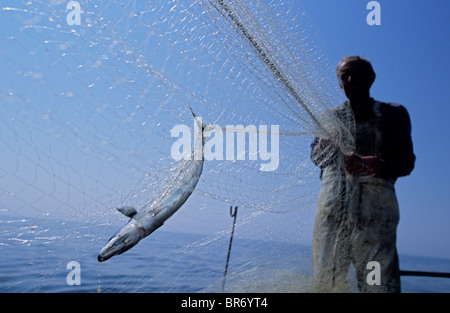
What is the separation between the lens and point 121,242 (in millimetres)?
2137

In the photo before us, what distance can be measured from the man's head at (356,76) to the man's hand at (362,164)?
61 cm

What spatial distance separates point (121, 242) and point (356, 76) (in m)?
2.38

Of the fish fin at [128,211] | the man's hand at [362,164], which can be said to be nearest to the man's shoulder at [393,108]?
the man's hand at [362,164]

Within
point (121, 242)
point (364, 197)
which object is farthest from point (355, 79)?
point (121, 242)

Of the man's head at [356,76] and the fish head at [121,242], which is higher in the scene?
the man's head at [356,76]

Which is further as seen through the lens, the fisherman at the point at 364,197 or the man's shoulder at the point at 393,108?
the man's shoulder at the point at 393,108

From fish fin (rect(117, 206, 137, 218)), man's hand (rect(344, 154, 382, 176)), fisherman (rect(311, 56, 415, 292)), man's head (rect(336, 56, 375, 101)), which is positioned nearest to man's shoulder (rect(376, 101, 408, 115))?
fisherman (rect(311, 56, 415, 292))

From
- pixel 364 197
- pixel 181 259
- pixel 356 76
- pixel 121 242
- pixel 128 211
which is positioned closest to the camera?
pixel 121 242

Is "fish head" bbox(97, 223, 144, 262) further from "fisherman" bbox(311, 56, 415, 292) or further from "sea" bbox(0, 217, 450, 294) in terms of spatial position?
"fisherman" bbox(311, 56, 415, 292)

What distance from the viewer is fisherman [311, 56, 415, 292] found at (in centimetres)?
259

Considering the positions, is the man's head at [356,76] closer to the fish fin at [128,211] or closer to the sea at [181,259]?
the sea at [181,259]

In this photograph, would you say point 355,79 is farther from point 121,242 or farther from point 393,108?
point 121,242

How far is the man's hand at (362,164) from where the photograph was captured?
105 inches
